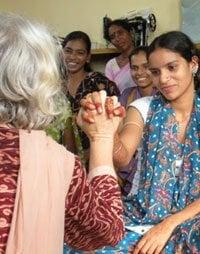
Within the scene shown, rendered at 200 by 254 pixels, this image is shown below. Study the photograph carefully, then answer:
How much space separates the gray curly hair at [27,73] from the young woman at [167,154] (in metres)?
0.77

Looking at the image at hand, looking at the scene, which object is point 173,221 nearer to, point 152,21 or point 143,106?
point 143,106

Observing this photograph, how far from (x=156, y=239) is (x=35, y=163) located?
0.82m

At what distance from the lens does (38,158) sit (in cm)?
101

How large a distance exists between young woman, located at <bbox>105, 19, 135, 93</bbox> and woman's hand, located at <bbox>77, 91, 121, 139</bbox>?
2.42m

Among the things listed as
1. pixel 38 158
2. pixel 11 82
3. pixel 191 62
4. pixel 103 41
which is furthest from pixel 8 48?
pixel 103 41

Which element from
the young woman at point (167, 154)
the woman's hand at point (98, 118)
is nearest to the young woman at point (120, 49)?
the young woman at point (167, 154)

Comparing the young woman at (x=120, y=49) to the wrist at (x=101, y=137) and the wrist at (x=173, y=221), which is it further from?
the wrist at (x=101, y=137)

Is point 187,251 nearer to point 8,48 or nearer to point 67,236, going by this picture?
point 67,236

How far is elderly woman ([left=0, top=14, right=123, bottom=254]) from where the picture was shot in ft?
3.18

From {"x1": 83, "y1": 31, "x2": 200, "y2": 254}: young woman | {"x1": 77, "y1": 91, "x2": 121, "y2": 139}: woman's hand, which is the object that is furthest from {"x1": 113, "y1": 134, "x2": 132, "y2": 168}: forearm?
{"x1": 77, "y1": 91, "x2": 121, "y2": 139}: woman's hand

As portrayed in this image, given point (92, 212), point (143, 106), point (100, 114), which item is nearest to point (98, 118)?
point (100, 114)

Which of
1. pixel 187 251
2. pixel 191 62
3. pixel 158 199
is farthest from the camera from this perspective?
pixel 191 62

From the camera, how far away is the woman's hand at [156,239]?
1.67 m

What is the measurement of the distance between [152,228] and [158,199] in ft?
0.51
